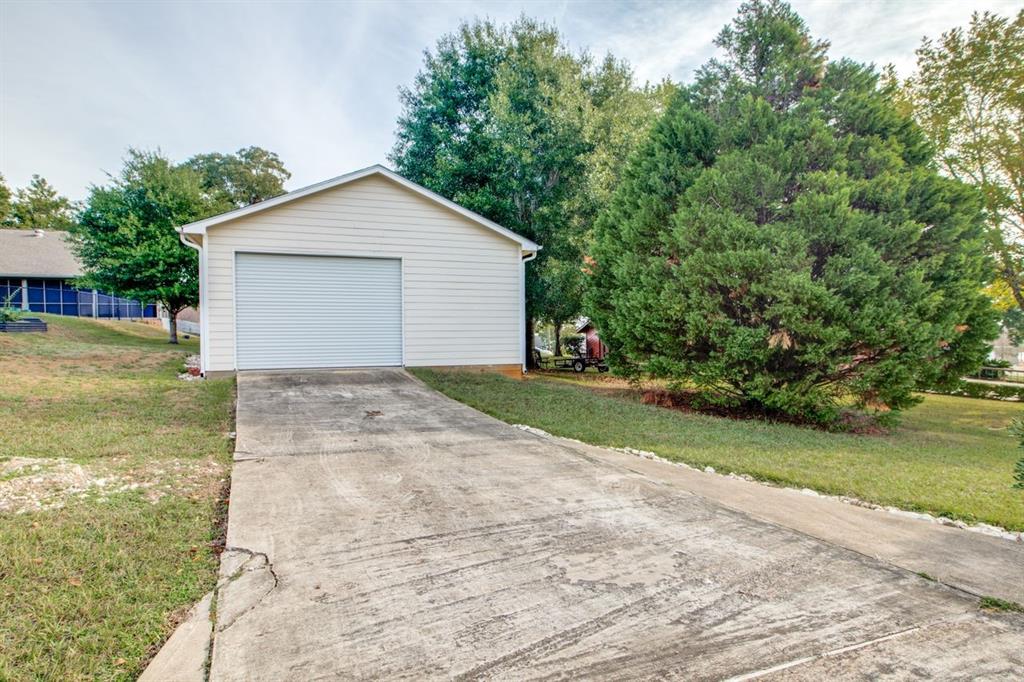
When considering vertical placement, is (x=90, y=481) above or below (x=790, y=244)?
below

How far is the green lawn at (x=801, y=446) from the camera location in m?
4.28

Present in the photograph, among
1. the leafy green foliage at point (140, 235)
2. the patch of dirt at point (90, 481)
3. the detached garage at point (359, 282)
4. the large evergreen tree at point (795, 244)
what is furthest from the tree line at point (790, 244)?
the leafy green foliage at point (140, 235)

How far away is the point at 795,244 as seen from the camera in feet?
23.8

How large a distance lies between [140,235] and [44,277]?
12.7 m

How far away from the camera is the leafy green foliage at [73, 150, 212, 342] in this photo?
16312 millimetres

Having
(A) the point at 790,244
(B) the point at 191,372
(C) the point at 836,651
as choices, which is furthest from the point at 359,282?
(C) the point at 836,651

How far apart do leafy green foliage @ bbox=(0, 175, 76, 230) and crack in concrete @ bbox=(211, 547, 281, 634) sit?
42.3 meters

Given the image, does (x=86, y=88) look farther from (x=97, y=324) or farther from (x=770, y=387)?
(x=770, y=387)

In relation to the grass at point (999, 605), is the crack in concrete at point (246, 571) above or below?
above

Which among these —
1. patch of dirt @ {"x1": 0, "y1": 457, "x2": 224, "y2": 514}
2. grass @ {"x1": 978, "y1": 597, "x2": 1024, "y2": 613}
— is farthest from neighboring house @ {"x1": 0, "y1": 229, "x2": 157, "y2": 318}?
grass @ {"x1": 978, "y1": 597, "x2": 1024, "y2": 613}

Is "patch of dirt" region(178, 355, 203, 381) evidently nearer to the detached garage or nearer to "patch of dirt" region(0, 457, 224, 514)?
the detached garage

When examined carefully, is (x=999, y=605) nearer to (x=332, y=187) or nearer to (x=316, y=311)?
(x=316, y=311)

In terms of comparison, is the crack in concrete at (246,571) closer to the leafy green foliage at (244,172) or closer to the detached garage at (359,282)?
the detached garage at (359,282)

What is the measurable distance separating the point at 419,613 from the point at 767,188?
7.76 metres
